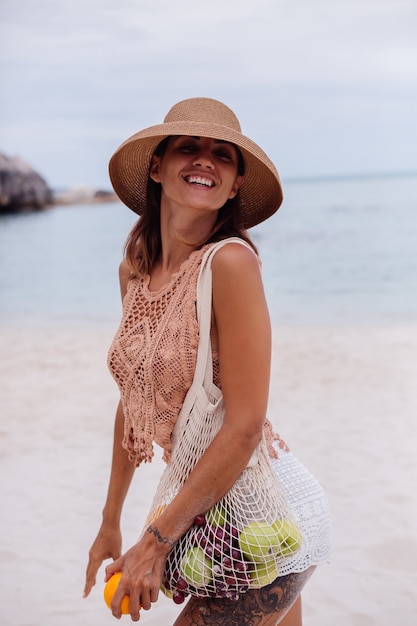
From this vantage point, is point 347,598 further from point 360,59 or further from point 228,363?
point 360,59

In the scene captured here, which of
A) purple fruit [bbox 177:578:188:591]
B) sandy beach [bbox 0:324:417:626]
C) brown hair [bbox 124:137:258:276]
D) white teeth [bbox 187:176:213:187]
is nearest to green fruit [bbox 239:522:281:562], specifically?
purple fruit [bbox 177:578:188:591]

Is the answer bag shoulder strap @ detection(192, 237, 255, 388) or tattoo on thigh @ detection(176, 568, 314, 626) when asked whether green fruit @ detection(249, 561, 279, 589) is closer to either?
tattoo on thigh @ detection(176, 568, 314, 626)

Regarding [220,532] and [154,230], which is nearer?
[220,532]

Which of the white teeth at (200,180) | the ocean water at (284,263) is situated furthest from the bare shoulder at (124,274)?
the ocean water at (284,263)

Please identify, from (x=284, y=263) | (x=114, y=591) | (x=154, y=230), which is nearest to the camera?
(x=114, y=591)

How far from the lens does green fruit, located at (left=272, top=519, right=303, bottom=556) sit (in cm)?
183

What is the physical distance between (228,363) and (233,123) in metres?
0.62

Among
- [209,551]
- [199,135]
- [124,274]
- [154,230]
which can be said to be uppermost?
[199,135]

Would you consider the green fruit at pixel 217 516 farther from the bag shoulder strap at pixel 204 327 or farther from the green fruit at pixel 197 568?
the bag shoulder strap at pixel 204 327

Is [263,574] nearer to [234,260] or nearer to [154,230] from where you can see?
[234,260]

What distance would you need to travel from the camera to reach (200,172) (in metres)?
1.94

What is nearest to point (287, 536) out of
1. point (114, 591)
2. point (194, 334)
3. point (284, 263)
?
point (114, 591)

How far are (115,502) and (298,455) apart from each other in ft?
11.5

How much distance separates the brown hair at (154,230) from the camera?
6.65 feet
